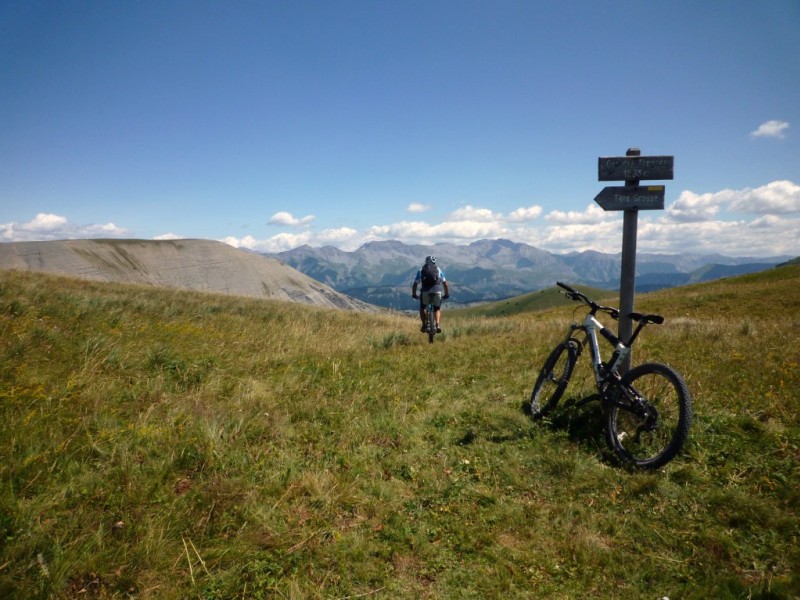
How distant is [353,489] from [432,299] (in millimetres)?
9023

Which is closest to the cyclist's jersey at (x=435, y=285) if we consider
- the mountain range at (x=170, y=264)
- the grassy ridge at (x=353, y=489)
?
the grassy ridge at (x=353, y=489)

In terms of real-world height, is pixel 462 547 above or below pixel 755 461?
below

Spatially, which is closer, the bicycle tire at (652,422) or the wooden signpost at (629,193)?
the bicycle tire at (652,422)

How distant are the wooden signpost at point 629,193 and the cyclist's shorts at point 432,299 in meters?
6.89

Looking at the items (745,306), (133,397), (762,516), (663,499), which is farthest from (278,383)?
(745,306)

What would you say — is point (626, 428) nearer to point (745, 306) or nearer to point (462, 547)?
point (462, 547)

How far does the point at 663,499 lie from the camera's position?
4230 millimetres

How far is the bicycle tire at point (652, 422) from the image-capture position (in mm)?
4559

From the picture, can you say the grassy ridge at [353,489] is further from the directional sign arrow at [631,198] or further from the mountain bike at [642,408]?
the directional sign arrow at [631,198]

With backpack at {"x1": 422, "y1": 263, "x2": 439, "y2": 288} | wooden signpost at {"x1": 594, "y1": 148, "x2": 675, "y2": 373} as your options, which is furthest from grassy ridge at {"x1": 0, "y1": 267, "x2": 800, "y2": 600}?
backpack at {"x1": 422, "y1": 263, "x2": 439, "y2": 288}

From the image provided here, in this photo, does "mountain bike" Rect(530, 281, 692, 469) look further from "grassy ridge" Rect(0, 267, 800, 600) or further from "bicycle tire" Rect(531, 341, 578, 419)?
"bicycle tire" Rect(531, 341, 578, 419)

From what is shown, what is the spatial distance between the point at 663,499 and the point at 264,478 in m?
4.17

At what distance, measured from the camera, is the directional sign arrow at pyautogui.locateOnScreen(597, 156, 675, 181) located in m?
6.21

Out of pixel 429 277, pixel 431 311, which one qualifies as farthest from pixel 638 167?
pixel 429 277
